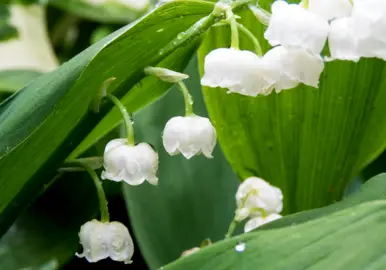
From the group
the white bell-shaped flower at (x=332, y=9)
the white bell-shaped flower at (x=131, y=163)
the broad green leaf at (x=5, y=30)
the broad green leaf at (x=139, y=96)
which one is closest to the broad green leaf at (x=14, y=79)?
the broad green leaf at (x=5, y=30)

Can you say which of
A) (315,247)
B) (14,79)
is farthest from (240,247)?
(14,79)

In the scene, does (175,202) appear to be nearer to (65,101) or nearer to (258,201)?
(258,201)

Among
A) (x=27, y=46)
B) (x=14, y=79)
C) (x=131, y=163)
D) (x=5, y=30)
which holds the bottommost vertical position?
(x=131, y=163)

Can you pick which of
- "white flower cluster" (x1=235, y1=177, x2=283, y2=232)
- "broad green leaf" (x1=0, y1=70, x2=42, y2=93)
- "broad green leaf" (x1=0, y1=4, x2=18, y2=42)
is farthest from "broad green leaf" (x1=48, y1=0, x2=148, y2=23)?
"white flower cluster" (x1=235, y1=177, x2=283, y2=232)

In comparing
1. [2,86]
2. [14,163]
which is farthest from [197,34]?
[2,86]

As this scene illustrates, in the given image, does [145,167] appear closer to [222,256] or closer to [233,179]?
[222,256]

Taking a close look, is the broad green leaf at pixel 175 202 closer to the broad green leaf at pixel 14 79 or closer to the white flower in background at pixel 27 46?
the broad green leaf at pixel 14 79
